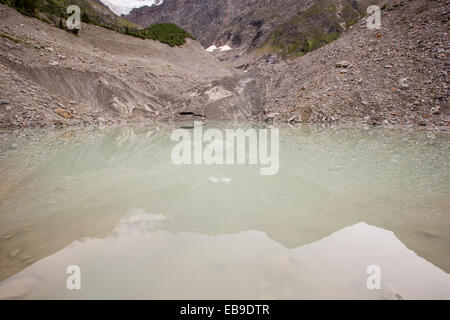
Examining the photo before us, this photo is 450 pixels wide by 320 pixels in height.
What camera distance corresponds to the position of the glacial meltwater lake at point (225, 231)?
189cm

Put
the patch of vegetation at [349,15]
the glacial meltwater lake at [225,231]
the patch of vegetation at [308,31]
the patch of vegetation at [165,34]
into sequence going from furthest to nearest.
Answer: the patch of vegetation at [349,15], the patch of vegetation at [308,31], the patch of vegetation at [165,34], the glacial meltwater lake at [225,231]

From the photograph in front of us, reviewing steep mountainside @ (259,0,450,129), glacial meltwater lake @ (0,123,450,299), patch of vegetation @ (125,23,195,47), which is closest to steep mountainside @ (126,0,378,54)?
patch of vegetation @ (125,23,195,47)

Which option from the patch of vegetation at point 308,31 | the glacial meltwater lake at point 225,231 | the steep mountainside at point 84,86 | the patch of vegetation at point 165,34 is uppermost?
the patch of vegetation at point 308,31

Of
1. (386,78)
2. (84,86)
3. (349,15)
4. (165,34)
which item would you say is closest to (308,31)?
(349,15)

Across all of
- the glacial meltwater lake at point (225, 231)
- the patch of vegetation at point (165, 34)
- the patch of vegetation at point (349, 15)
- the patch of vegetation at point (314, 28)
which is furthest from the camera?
the patch of vegetation at point (349, 15)

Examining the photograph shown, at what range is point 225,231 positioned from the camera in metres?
2.81

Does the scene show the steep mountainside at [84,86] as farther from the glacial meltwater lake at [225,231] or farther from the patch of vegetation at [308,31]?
the patch of vegetation at [308,31]

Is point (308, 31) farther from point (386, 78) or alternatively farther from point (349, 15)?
point (386, 78)

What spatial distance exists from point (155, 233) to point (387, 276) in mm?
2396

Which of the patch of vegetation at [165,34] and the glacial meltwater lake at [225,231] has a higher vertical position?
the patch of vegetation at [165,34]

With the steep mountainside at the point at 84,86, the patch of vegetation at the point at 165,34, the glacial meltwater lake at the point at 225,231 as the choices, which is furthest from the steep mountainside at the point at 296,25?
the glacial meltwater lake at the point at 225,231

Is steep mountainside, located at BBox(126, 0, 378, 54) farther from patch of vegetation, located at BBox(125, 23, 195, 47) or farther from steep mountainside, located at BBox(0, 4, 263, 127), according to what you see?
steep mountainside, located at BBox(0, 4, 263, 127)

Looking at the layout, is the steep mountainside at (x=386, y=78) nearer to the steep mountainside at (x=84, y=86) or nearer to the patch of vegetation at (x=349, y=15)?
the steep mountainside at (x=84, y=86)

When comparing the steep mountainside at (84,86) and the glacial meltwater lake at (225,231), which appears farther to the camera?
the steep mountainside at (84,86)
